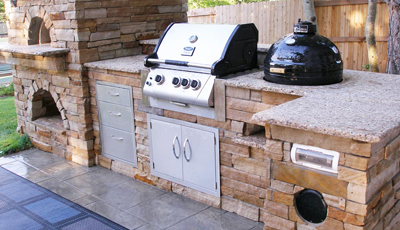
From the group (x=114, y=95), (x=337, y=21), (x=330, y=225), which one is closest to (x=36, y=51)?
(x=114, y=95)

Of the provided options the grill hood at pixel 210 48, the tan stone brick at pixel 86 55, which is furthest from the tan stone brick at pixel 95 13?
the grill hood at pixel 210 48

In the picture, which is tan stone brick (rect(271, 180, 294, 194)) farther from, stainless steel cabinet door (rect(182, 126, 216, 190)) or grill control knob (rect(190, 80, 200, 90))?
grill control knob (rect(190, 80, 200, 90))

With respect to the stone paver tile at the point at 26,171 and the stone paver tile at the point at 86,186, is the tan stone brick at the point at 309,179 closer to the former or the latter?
the stone paver tile at the point at 86,186

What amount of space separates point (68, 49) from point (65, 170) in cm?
132

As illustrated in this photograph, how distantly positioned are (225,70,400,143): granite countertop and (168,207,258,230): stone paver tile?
1.10m

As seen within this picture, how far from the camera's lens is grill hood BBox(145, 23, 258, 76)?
351 cm

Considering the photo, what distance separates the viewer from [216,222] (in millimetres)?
3523

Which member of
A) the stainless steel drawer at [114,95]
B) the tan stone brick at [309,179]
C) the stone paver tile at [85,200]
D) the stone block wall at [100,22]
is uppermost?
the stone block wall at [100,22]

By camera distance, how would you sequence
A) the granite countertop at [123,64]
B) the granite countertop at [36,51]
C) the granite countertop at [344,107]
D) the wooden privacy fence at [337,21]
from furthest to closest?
the wooden privacy fence at [337,21], the granite countertop at [36,51], the granite countertop at [123,64], the granite countertop at [344,107]

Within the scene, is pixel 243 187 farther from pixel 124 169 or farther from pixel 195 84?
pixel 124 169

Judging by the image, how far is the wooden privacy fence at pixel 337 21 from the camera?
6.61m

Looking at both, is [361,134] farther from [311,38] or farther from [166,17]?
[166,17]

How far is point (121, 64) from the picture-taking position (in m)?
4.39

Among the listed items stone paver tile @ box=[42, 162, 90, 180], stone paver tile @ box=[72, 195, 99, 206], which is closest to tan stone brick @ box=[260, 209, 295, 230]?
stone paver tile @ box=[72, 195, 99, 206]
